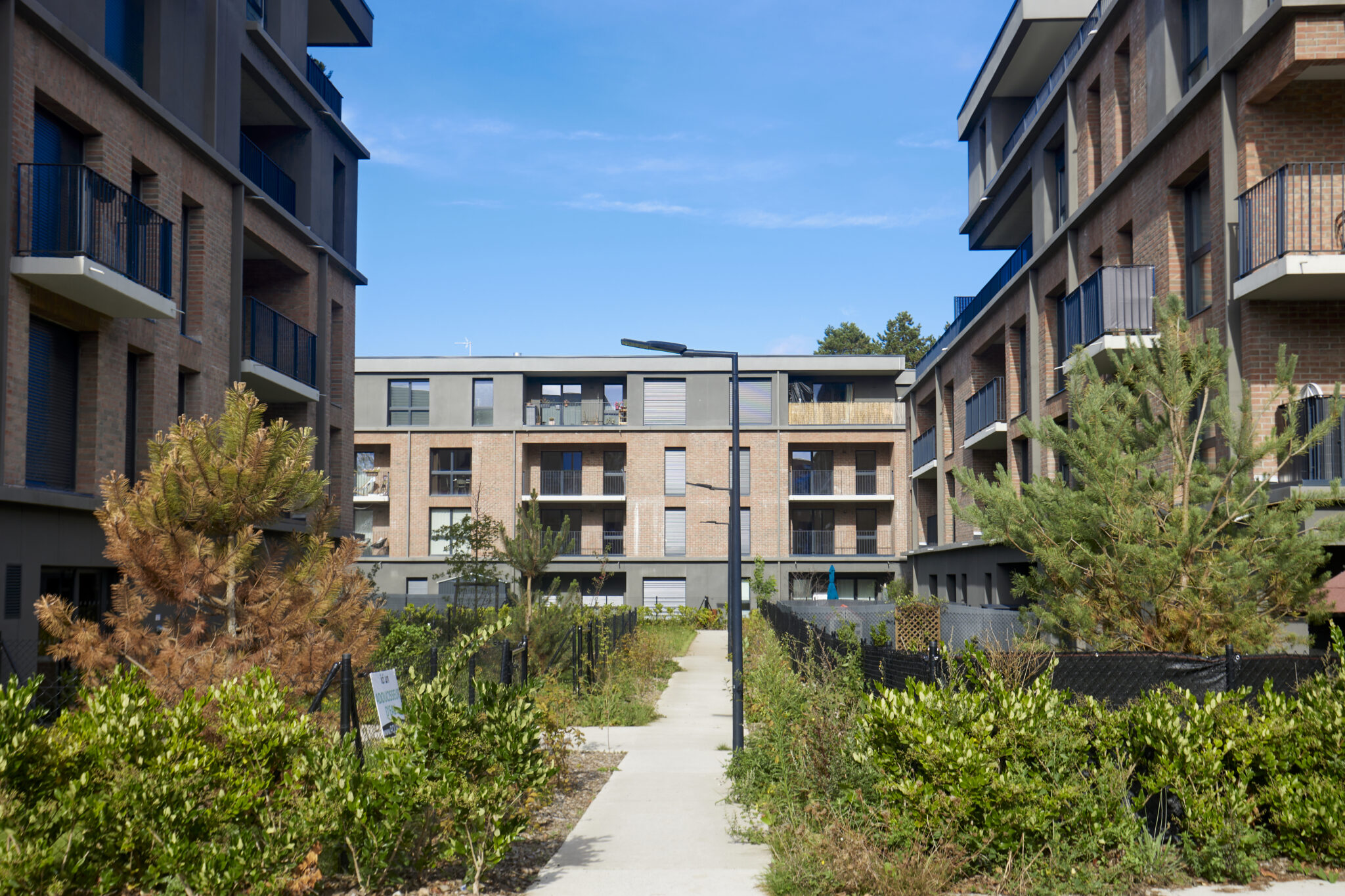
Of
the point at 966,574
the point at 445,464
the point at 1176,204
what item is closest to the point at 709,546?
the point at 445,464

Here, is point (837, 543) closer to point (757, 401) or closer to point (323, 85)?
point (757, 401)

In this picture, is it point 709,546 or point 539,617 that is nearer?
point 539,617

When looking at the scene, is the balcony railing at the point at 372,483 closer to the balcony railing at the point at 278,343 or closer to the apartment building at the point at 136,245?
the apartment building at the point at 136,245

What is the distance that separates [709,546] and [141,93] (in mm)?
34410

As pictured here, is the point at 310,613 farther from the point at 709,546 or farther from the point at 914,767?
the point at 709,546

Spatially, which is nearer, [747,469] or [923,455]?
[923,455]

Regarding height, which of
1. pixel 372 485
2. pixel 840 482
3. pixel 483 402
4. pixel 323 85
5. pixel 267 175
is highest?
pixel 323 85

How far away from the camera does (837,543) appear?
47.9m

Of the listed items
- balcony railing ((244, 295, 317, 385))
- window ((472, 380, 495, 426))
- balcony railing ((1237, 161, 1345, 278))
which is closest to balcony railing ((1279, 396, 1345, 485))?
balcony railing ((1237, 161, 1345, 278))

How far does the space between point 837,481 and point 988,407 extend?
19071 millimetres

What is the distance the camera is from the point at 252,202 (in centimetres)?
2022

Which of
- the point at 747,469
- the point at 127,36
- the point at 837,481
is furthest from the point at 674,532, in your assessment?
the point at 127,36

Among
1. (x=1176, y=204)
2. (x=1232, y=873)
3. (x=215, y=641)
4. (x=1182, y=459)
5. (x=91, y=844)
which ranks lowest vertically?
(x=1232, y=873)

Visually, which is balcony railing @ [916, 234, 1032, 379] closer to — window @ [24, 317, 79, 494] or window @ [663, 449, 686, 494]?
window @ [663, 449, 686, 494]
